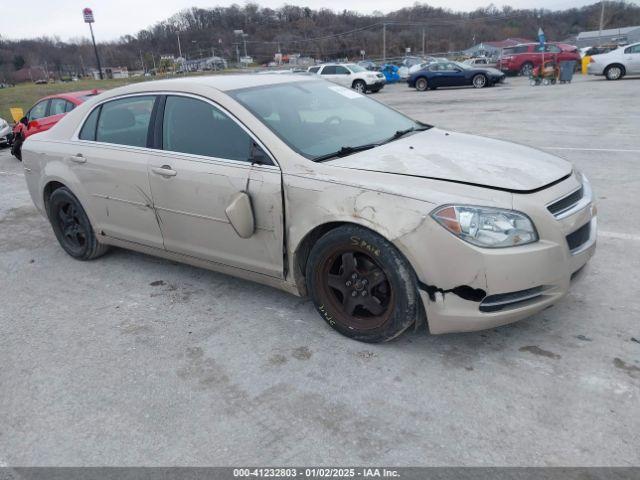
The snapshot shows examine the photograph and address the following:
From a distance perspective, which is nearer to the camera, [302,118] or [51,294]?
[302,118]

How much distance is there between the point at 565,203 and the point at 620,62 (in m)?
24.3

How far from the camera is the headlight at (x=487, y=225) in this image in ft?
9.04

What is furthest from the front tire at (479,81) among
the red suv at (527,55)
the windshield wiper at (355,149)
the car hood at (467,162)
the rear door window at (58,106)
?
the car hood at (467,162)

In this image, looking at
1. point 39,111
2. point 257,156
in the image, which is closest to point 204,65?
point 39,111

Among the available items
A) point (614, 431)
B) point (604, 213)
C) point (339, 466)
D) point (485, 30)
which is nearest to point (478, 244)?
point (614, 431)

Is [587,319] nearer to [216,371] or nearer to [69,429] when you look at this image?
[216,371]

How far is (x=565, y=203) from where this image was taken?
3.01 meters

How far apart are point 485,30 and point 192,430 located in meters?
125

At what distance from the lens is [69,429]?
2684 mm

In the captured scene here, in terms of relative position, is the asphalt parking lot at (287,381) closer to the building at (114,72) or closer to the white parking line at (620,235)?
the white parking line at (620,235)

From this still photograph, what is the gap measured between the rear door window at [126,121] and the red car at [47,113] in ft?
23.7

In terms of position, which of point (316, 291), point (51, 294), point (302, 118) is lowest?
point (51, 294)

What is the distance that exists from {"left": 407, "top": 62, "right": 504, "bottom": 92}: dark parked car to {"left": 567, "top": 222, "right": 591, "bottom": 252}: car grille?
23604 millimetres

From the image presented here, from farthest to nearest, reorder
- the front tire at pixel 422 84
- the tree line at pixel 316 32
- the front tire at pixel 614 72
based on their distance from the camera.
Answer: the tree line at pixel 316 32
the front tire at pixel 422 84
the front tire at pixel 614 72
